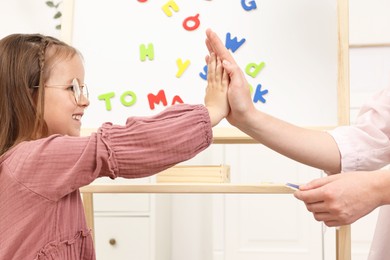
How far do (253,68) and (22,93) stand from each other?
2.23ft

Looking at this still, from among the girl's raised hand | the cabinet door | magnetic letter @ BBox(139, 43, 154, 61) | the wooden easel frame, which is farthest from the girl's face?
the cabinet door

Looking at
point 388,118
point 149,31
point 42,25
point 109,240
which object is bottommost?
point 109,240

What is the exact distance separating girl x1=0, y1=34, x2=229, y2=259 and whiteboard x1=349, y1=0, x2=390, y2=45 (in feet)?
6.35

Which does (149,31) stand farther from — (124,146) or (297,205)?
(297,205)

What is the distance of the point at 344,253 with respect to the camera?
5.01 feet

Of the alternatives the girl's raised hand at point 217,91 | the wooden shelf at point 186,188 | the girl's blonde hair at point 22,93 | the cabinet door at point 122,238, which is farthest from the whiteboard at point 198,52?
the cabinet door at point 122,238

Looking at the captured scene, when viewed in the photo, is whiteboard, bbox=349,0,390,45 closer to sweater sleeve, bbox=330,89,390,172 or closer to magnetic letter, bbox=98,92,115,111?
magnetic letter, bbox=98,92,115,111

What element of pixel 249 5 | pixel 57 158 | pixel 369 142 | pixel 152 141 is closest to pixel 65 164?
pixel 57 158

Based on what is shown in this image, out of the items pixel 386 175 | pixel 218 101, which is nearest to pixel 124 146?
pixel 218 101

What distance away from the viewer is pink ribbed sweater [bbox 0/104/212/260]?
1.04 m

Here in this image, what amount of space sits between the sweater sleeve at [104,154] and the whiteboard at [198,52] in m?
0.60

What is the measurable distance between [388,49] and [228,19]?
1484mm

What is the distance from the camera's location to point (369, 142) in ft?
4.07

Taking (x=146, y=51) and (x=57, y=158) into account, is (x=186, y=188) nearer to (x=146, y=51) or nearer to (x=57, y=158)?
(x=146, y=51)
